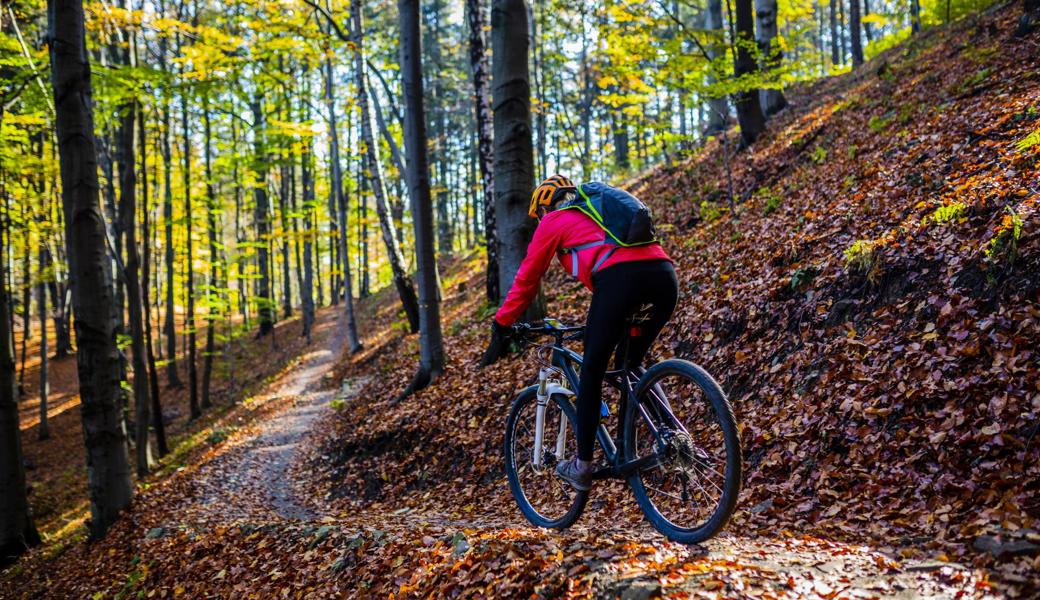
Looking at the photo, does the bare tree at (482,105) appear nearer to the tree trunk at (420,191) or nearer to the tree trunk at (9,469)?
the tree trunk at (420,191)

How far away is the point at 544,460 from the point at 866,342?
3.14 m

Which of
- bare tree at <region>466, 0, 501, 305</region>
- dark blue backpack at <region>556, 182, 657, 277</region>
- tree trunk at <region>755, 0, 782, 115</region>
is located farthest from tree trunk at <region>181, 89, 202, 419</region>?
dark blue backpack at <region>556, 182, 657, 277</region>

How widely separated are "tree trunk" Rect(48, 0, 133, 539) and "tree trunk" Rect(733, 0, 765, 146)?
10.5m

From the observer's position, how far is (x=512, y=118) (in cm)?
912

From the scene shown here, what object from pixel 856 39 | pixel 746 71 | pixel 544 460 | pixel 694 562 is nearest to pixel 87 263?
pixel 544 460

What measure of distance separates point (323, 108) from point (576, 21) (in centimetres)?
1109

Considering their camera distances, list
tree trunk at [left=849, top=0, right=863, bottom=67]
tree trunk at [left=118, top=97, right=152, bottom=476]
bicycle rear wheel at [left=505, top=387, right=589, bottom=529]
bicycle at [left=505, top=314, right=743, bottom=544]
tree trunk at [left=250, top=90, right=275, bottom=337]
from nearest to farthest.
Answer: bicycle at [left=505, top=314, right=743, bottom=544], bicycle rear wheel at [left=505, top=387, right=589, bottom=529], tree trunk at [left=118, top=97, right=152, bottom=476], tree trunk at [left=849, top=0, right=863, bottom=67], tree trunk at [left=250, top=90, right=275, bottom=337]

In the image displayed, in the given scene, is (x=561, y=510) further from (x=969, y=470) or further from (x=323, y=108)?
(x=323, y=108)

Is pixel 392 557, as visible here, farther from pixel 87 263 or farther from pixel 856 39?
pixel 856 39

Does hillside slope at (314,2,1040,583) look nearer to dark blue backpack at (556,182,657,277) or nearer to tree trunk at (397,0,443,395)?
tree trunk at (397,0,443,395)

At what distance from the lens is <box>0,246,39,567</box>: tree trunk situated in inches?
383

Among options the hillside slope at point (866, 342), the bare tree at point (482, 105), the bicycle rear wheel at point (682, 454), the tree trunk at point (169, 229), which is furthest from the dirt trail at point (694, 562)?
the tree trunk at point (169, 229)

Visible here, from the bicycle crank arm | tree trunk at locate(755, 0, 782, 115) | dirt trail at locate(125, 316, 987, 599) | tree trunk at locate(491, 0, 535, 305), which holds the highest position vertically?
tree trunk at locate(755, 0, 782, 115)

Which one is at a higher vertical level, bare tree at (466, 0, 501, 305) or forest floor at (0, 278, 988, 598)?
bare tree at (466, 0, 501, 305)
